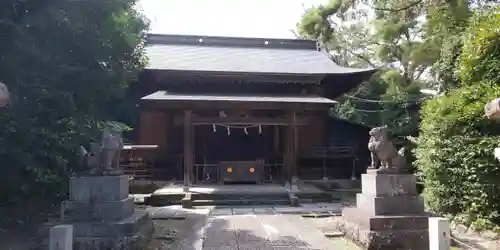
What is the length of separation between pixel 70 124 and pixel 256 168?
22.7 ft

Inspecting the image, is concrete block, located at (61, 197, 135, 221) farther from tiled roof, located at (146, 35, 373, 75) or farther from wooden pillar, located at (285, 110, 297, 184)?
tiled roof, located at (146, 35, 373, 75)

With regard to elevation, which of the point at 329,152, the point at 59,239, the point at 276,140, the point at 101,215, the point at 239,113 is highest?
the point at 239,113

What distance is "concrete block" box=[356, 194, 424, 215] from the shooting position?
573 cm

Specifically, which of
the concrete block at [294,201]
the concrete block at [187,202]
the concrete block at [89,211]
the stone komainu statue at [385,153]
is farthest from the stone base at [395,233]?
the concrete block at [187,202]

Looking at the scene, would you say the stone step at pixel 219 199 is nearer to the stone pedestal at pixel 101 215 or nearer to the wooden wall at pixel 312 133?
the wooden wall at pixel 312 133

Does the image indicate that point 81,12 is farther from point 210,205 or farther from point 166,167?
point 166,167

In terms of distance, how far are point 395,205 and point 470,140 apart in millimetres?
2098

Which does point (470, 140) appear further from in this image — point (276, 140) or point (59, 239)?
point (276, 140)

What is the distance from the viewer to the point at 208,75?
12734 millimetres

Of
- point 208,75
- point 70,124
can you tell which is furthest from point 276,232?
point 208,75

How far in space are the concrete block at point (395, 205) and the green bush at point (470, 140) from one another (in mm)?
1349

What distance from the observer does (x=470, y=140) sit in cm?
656

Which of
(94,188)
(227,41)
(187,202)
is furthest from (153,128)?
(94,188)

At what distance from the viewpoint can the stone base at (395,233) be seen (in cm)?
551
